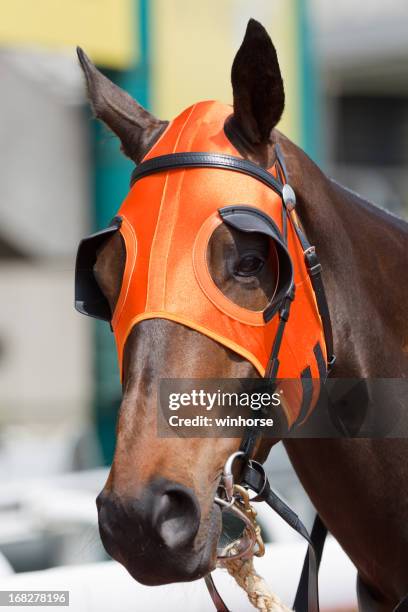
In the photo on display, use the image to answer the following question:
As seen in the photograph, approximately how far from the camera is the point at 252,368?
2.08 meters

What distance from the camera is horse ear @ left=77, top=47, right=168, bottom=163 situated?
2.43 meters

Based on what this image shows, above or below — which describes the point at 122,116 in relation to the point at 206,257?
above

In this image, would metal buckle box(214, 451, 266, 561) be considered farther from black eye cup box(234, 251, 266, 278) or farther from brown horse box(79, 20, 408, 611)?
black eye cup box(234, 251, 266, 278)

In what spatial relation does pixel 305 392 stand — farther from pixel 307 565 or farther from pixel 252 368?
pixel 307 565

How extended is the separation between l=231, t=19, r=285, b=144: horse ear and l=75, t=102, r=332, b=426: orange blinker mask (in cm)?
7

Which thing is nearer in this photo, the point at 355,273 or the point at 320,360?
the point at 320,360

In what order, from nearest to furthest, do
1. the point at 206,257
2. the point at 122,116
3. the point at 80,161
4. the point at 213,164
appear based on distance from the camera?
1. the point at 206,257
2. the point at 213,164
3. the point at 122,116
4. the point at 80,161

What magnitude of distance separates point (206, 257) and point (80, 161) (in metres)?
10.7

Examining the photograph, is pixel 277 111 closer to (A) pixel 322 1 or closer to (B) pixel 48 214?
(B) pixel 48 214

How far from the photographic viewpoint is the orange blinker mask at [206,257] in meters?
2.03

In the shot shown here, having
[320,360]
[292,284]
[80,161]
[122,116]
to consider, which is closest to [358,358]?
[320,360]

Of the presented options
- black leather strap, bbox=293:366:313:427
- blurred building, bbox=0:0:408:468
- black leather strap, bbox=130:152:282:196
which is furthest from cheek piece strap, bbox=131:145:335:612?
blurred building, bbox=0:0:408:468

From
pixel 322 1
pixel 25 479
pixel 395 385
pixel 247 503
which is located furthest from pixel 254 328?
pixel 322 1

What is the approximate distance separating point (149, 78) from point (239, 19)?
146cm
